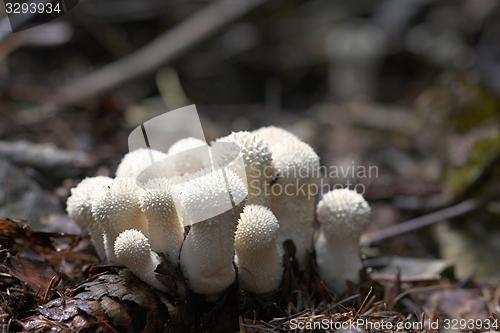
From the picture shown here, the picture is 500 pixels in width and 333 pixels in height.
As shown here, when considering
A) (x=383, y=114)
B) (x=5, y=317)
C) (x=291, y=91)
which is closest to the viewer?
(x=5, y=317)

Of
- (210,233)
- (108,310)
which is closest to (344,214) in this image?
(210,233)

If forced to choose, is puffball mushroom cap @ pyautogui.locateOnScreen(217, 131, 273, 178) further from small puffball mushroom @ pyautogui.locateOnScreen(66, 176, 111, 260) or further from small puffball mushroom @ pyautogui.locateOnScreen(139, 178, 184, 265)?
small puffball mushroom @ pyautogui.locateOnScreen(66, 176, 111, 260)

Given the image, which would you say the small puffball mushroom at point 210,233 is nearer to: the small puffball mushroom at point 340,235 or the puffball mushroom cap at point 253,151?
the puffball mushroom cap at point 253,151

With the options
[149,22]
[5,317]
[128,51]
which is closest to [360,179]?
[5,317]

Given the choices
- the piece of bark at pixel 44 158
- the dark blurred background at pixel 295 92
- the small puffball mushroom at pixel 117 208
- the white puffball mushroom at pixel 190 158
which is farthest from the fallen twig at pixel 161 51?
the small puffball mushroom at pixel 117 208

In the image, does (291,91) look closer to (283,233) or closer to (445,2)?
(445,2)

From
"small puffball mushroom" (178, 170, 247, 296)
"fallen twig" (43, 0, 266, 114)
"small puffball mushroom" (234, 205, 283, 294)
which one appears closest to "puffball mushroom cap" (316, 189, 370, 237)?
"small puffball mushroom" (234, 205, 283, 294)
